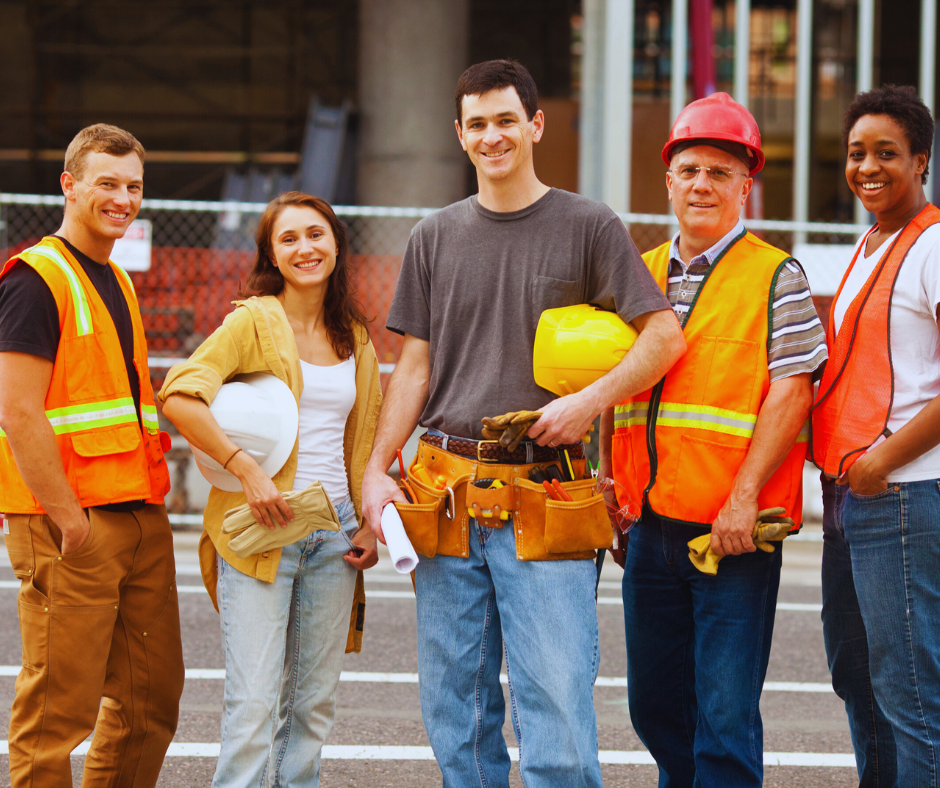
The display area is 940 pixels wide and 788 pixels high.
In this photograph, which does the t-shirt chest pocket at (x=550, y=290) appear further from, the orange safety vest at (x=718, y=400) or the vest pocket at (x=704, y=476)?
the vest pocket at (x=704, y=476)

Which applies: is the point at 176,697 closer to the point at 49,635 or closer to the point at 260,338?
the point at 49,635

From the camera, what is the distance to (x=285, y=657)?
10.4ft

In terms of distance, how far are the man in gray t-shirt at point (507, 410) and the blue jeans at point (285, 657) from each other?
10.2 inches

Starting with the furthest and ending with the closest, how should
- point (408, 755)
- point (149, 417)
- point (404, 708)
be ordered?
1. point (404, 708)
2. point (408, 755)
3. point (149, 417)

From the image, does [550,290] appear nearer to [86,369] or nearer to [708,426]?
[708,426]

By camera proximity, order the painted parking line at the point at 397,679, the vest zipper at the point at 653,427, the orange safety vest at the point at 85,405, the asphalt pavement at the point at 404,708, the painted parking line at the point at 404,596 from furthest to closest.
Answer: the painted parking line at the point at 404,596
the painted parking line at the point at 397,679
the asphalt pavement at the point at 404,708
the vest zipper at the point at 653,427
the orange safety vest at the point at 85,405

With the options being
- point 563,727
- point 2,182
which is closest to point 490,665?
point 563,727

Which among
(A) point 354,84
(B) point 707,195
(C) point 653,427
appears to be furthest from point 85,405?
(A) point 354,84

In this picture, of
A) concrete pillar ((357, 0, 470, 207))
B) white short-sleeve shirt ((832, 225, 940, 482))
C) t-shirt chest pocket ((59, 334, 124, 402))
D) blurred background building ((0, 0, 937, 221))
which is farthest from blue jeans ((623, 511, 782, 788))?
concrete pillar ((357, 0, 470, 207))

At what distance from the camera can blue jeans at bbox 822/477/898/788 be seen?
10.1 ft

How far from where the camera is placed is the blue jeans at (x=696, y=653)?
300 cm

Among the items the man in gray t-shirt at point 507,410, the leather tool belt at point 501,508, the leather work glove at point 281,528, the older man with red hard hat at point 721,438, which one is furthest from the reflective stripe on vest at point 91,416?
the older man with red hard hat at point 721,438

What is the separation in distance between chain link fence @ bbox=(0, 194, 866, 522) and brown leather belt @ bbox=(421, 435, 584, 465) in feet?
12.2

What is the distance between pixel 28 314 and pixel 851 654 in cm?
270
